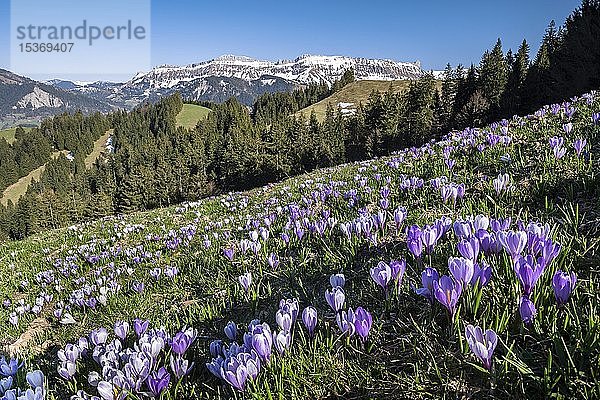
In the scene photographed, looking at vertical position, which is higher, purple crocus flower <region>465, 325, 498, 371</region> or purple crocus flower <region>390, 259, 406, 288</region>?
purple crocus flower <region>390, 259, 406, 288</region>

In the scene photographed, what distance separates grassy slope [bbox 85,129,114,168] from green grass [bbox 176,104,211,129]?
33314 millimetres

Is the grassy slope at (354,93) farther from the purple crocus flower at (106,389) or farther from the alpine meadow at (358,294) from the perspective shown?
the purple crocus flower at (106,389)

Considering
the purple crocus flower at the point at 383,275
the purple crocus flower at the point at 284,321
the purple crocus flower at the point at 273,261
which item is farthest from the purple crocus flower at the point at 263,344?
the purple crocus flower at the point at 273,261

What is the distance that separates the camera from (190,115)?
18500cm

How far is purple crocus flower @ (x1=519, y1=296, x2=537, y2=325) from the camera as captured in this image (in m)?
1.61

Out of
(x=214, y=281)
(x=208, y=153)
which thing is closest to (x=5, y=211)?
(x=208, y=153)

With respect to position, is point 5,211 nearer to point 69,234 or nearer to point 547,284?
point 69,234

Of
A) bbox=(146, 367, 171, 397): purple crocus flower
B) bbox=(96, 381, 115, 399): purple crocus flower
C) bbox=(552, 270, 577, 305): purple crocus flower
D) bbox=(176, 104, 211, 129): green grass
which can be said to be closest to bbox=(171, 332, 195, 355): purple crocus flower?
bbox=(146, 367, 171, 397): purple crocus flower

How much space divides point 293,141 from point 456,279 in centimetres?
6847

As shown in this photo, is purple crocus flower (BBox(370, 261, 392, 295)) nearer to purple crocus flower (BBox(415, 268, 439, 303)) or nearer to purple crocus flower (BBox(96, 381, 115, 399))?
purple crocus flower (BBox(415, 268, 439, 303))

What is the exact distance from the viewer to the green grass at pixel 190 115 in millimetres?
174625

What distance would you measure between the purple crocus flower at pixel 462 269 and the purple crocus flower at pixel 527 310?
0.23m

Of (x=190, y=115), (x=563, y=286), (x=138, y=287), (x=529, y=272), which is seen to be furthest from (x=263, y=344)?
(x=190, y=115)

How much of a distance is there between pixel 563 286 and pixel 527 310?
0.21 m
